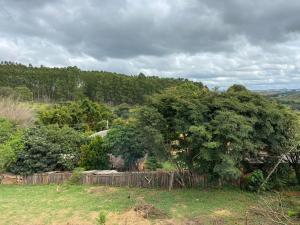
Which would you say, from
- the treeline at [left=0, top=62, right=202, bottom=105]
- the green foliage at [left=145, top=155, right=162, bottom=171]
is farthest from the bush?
the treeline at [left=0, top=62, right=202, bottom=105]

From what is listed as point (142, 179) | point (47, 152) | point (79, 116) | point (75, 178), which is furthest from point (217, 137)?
point (79, 116)

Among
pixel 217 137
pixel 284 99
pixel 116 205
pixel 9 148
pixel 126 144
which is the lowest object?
pixel 116 205

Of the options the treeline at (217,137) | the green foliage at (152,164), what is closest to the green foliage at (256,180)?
the treeline at (217,137)

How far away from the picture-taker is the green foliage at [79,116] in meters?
26.1

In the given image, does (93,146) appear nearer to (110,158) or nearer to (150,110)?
(110,158)

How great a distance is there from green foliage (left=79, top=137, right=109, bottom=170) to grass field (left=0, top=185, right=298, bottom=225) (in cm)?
215

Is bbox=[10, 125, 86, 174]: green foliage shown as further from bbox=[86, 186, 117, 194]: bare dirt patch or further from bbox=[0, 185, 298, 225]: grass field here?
bbox=[86, 186, 117, 194]: bare dirt patch

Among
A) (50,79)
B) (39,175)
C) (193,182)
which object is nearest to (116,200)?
(193,182)

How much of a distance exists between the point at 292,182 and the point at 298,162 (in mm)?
838

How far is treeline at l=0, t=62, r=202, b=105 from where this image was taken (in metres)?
57.4

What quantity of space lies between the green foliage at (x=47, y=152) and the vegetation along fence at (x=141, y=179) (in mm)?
837

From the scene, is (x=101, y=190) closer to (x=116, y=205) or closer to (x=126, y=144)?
(x=116, y=205)

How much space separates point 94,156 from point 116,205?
483 cm

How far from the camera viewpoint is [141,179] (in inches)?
525
